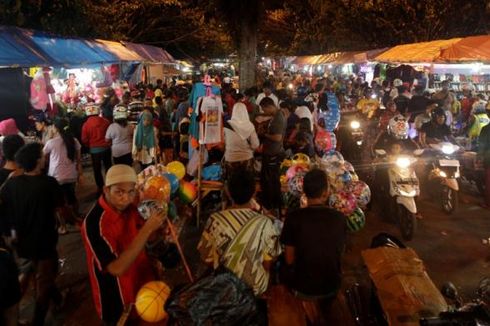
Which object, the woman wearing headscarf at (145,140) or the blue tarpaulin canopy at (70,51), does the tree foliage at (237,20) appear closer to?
the blue tarpaulin canopy at (70,51)

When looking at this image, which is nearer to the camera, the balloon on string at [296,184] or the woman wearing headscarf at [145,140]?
the balloon on string at [296,184]

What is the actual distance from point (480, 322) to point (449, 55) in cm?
970

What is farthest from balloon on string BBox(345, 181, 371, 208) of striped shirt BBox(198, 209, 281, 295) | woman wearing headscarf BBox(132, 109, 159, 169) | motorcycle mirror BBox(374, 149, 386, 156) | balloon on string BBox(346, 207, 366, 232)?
woman wearing headscarf BBox(132, 109, 159, 169)

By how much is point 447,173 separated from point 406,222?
1.60 m

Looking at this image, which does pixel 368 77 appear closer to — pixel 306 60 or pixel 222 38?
pixel 306 60

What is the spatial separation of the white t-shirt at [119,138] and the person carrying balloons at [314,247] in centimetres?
571

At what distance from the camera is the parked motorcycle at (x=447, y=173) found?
7.85 metres

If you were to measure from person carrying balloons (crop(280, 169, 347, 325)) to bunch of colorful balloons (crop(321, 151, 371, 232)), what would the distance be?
2009 millimetres

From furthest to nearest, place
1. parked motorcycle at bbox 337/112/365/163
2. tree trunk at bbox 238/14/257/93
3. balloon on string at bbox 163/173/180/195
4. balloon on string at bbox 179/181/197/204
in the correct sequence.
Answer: tree trunk at bbox 238/14/257/93
parked motorcycle at bbox 337/112/365/163
balloon on string at bbox 179/181/197/204
balloon on string at bbox 163/173/180/195

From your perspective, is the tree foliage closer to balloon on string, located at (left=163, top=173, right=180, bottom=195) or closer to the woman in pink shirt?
the woman in pink shirt

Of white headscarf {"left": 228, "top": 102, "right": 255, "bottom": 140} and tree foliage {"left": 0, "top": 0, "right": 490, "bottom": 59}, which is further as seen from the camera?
tree foliage {"left": 0, "top": 0, "right": 490, "bottom": 59}

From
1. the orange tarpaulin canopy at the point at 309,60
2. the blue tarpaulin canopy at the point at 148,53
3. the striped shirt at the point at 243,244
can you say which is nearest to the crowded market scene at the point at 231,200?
the striped shirt at the point at 243,244

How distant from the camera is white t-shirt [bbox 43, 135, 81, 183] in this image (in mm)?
7059

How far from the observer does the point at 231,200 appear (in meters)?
3.76
